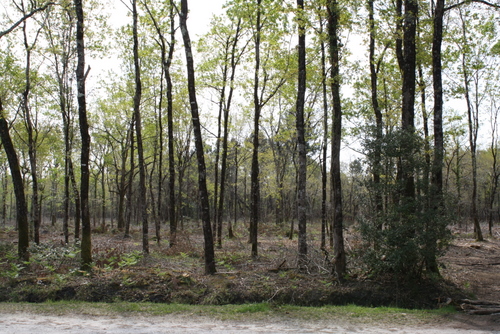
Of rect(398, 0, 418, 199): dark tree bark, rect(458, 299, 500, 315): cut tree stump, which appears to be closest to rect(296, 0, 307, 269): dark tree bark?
rect(398, 0, 418, 199): dark tree bark

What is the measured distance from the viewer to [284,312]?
7695 mm

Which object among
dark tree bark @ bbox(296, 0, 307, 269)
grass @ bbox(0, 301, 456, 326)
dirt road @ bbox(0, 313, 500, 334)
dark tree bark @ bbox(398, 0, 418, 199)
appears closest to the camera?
dirt road @ bbox(0, 313, 500, 334)

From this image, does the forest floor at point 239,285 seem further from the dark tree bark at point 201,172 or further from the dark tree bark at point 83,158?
the dark tree bark at point 83,158

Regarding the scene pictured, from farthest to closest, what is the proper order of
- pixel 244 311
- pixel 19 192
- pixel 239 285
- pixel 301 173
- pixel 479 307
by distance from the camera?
pixel 19 192
pixel 301 173
pixel 239 285
pixel 244 311
pixel 479 307

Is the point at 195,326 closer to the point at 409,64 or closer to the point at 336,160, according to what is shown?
the point at 336,160

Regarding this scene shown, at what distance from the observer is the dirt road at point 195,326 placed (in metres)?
6.35

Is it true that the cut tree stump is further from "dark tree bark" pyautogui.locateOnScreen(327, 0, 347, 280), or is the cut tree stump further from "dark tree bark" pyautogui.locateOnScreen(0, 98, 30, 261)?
"dark tree bark" pyautogui.locateOnScreen(0, 98, 30, 261)

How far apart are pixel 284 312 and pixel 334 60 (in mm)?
7692

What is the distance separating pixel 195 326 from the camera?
667 centimetres

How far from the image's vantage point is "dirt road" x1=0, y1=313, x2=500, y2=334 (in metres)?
6.35

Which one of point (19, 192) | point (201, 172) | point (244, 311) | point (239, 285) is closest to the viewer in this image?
point (244, 311)

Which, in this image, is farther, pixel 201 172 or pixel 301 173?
pixel 301 173

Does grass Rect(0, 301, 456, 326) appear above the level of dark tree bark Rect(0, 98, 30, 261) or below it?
below

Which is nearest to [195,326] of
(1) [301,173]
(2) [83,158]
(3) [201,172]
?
(3) [201,172]
